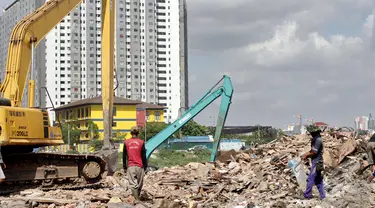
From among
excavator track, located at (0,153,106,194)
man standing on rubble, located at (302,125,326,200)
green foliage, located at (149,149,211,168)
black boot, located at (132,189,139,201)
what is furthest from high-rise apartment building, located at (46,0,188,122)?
man standing on rubble, located at (302,125,326,200)

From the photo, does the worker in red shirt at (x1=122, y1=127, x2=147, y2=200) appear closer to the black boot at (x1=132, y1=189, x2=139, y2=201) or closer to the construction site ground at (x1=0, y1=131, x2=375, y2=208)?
the black boot at (x1=132, y1=189, x2=139, y2=201)

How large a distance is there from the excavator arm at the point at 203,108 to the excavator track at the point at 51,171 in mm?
5695

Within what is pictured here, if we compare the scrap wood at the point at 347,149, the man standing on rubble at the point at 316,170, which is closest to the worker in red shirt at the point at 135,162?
the man standing on rubble at the point at 316,170

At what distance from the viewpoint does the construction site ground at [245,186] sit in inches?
502

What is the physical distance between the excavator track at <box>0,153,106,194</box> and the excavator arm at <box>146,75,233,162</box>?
570 cm

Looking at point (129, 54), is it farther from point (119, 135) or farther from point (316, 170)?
point (316, 170)

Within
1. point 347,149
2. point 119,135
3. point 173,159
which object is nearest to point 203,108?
point 347,149

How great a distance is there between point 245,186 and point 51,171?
17.2ft

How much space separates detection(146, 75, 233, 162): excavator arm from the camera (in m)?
22.7

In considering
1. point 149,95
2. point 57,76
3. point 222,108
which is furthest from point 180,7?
point 222,108

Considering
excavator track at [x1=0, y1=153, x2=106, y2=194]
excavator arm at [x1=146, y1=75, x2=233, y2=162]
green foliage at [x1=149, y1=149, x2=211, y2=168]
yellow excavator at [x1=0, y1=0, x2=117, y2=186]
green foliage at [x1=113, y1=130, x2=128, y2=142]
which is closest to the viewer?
yellow excavator at [x1=0, y1=0, x2=117, y2=186]

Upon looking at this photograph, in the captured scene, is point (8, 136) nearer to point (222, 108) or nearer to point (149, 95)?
point (222, 108)

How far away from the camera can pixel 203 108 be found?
23.6 m

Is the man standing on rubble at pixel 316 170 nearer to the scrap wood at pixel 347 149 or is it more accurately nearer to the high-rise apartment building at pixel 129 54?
the scrap wood at pixel 347 149
